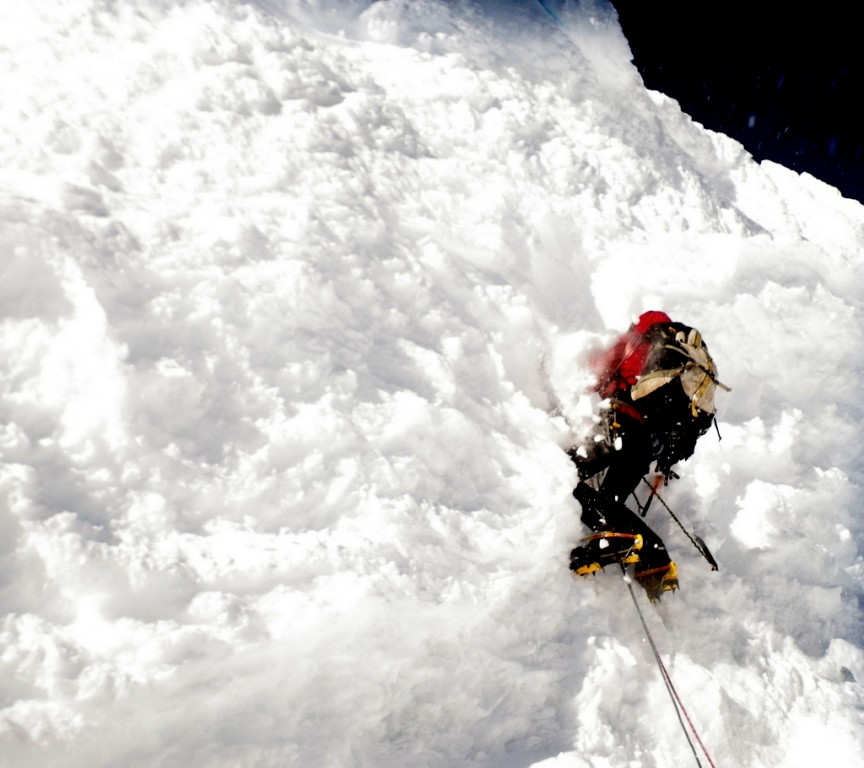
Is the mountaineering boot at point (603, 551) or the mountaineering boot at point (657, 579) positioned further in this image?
the mountaineering boot at point (657, 579)

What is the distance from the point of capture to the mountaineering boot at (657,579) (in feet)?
14.7

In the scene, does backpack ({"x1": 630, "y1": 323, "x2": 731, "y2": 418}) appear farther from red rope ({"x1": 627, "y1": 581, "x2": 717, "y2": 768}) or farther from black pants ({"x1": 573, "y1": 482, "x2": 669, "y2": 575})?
red rope ({"x1": 627, "y1": 581, "x2": 717, "y2": 768})

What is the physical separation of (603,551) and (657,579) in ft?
2.52

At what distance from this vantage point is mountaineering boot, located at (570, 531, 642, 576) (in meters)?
4.07

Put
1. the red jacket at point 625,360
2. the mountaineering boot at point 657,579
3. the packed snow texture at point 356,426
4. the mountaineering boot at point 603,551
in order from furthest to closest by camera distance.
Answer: the red jacket at point 625,360, the mountaineering boot at point 657,579, the mountaineering boot at point 603,551, the packed snow texture at point 356,426

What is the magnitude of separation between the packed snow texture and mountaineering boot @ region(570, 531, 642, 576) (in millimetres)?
120

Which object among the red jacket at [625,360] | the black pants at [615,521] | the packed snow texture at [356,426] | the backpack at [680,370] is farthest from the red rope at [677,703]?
the red jacket at [625,360]

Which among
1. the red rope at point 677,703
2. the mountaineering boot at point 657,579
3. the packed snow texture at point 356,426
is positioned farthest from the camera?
the mountaineering boot at point 657,579

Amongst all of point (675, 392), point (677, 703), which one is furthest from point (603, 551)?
point (675, 392)

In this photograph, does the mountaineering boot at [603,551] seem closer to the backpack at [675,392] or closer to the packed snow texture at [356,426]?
the packed snow texture at [356,426]

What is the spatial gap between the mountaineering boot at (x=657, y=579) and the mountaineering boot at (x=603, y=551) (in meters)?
0.41

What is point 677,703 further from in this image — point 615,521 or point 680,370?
point 680,370

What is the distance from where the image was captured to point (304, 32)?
20.6ft

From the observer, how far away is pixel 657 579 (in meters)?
4.53
